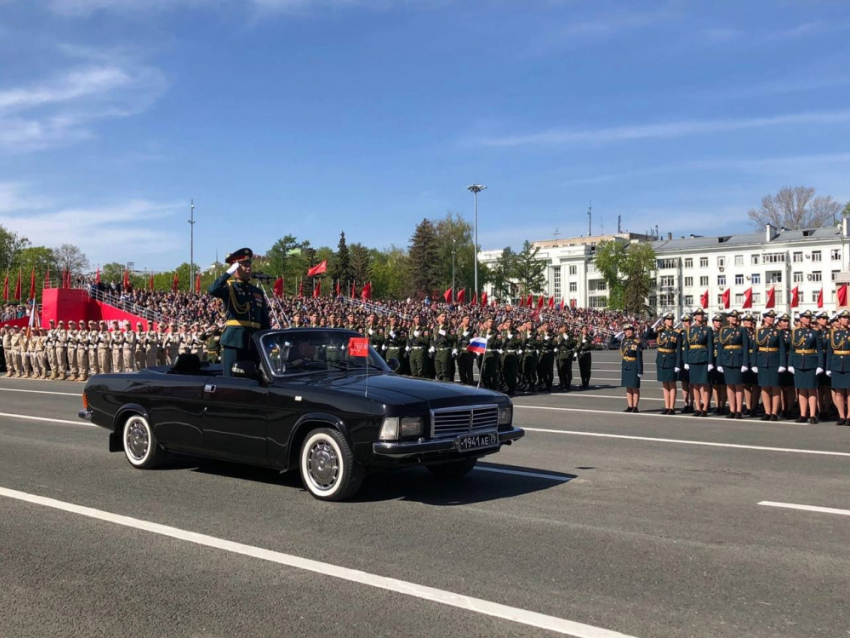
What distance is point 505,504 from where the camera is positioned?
734 cm

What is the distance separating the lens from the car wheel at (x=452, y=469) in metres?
8.55

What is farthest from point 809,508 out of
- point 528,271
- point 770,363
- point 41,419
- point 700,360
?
point 528,271

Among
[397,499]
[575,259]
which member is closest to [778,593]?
[397,499]

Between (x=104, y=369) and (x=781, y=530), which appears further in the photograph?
(x=104, y=369)

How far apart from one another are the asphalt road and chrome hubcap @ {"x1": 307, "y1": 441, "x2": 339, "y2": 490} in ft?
0.82

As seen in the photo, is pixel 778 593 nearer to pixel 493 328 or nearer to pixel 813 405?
pixel 813 405

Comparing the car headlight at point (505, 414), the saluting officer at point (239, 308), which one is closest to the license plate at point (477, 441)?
the car headlight at point (505, 414)

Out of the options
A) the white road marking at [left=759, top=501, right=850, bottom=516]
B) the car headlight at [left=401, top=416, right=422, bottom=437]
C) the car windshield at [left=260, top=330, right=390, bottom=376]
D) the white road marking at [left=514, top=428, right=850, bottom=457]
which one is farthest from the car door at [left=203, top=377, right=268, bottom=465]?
the white road marking at [left=514, top=428, right=850, bottom=457]

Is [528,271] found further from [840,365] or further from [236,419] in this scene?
[236,419]

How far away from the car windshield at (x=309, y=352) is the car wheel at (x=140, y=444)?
1964 mm

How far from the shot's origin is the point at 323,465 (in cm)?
749

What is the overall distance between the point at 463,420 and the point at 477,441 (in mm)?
230

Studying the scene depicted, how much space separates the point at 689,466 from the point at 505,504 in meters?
3.16

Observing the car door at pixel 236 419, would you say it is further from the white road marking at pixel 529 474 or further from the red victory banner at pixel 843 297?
the red victory banner at pixel 843 297
